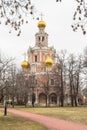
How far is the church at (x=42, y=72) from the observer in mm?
89500

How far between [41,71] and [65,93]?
956 cm

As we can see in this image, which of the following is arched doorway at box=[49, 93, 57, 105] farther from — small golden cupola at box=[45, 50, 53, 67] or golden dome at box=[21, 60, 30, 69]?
golden dome at box=[21, 60, 30, 69]

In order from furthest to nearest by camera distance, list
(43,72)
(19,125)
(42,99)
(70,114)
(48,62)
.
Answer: (42,99) < (43,72) < (48,62) < (70,114) < (19,125)

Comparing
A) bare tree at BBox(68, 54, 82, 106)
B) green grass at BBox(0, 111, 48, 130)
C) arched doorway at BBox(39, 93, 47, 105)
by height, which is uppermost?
bare tree at BBox(68, 54, 82, 106)

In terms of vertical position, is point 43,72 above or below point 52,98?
above

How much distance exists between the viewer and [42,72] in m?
95.6

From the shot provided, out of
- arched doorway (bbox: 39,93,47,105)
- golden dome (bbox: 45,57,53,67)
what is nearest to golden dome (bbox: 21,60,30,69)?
golden dome (bbox: 45,57,53,67)

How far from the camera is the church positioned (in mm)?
89500

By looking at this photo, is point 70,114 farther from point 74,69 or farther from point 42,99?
point 42,99

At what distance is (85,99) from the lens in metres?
109

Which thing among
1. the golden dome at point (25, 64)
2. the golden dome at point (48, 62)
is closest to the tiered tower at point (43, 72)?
the golden dome at point (48, 62)

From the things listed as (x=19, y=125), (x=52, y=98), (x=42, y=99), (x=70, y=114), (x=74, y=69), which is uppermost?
(x=74, y=69)

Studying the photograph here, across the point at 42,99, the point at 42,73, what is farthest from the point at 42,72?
the point at 42,99

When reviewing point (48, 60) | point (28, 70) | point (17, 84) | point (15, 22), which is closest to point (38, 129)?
point (15, 22)
